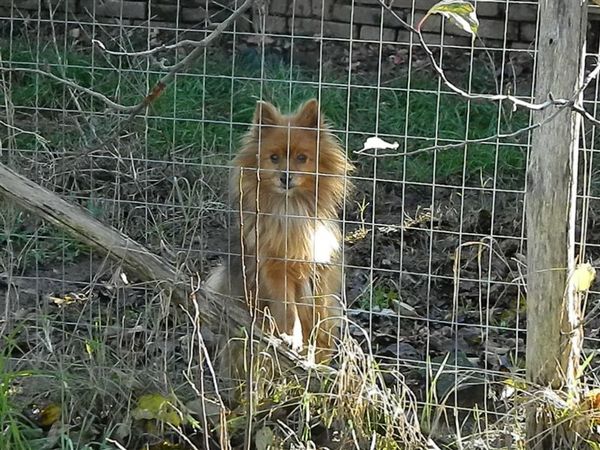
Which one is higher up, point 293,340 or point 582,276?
point 582,276

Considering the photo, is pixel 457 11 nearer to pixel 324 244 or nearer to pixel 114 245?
pixel 114 245

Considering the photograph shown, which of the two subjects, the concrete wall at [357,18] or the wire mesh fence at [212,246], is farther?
the concrete wall at [357,18]

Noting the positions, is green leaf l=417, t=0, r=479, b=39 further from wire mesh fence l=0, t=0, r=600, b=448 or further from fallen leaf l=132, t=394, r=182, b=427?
fallen leaf l=132, t=394, r=182, b=427

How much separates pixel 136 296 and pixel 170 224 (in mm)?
555

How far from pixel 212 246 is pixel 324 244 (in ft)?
3.33

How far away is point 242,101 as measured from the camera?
7293 millimetres

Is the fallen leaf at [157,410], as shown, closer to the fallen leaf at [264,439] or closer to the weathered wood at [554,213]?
the fallen leaf at [264,439]

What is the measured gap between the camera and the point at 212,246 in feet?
18.0

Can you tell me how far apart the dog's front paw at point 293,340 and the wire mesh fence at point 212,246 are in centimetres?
19

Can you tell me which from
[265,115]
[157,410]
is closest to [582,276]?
[157,410]

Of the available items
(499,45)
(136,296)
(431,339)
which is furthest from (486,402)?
(499,45)

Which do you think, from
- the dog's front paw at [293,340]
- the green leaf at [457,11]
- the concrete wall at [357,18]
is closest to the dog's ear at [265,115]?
the dog's front paw at [293,340]

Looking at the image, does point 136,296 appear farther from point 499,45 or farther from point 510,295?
point 499,45

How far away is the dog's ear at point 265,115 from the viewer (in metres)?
4.55
